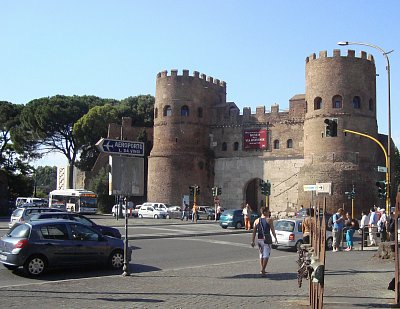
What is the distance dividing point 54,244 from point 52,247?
83mm

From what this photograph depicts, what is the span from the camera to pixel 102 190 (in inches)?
2499

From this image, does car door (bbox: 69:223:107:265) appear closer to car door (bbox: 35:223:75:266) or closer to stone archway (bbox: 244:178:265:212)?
car door (bbox: 35:223:75:266)

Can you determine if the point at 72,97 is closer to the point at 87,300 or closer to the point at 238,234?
the point at 238,234

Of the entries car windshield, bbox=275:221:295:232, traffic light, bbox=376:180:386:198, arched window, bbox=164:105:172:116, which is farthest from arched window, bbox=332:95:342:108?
car windshield, bbox=275:221:295:232

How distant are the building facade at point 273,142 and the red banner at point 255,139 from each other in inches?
4.1

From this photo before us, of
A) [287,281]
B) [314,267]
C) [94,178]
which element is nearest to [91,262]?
[287,281]

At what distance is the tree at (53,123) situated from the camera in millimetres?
69375

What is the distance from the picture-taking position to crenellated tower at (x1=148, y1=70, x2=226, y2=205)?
57.7 meters

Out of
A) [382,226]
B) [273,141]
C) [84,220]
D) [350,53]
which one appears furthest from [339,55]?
[84,220]

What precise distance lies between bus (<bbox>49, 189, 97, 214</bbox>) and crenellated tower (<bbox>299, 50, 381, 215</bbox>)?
20.2 meters

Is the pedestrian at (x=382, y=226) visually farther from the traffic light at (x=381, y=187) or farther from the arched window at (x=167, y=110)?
the arched window at (x=167, y=110)

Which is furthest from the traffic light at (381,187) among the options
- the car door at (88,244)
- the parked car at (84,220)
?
the car door at (88,244)

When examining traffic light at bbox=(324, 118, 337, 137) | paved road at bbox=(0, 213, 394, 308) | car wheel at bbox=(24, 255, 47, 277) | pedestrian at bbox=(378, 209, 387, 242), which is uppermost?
traffic light at bbox=(324, 118, 337, 137)

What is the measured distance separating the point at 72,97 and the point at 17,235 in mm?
63728
